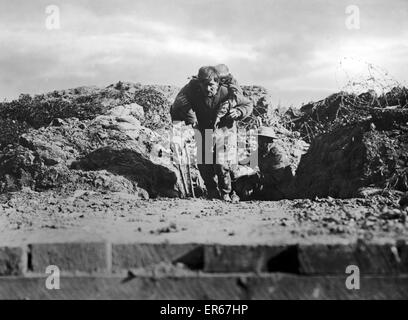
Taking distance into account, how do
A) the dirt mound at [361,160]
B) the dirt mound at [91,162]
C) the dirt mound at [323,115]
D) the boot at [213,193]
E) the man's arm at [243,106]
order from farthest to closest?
1. the dirt mound at [323,115]
2. the man's arm at [243,106]
3. the boot at [213,193]
4. the dirt mound at [91,162]
5. the dirt mound at [361,160]

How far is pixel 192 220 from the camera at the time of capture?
14.1 feet

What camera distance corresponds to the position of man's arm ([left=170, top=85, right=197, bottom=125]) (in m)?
7.71

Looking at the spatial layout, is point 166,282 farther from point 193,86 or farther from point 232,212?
point 193,86

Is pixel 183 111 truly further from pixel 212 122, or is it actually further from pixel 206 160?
pixel 206 160

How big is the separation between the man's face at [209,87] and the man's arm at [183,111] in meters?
0.28

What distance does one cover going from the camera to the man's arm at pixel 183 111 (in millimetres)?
7711

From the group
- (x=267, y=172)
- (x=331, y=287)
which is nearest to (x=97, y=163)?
(x=267, y=172)

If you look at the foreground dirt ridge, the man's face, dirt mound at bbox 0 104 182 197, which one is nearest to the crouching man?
the man's face

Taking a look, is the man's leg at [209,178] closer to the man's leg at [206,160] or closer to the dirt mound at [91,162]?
the man's leg at [206,160]

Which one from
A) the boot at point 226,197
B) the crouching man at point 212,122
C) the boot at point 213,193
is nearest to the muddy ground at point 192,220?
the boot at point 226,197

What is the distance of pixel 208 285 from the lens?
3.09 m

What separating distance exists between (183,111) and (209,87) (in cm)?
48

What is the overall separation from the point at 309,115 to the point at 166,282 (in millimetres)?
7831

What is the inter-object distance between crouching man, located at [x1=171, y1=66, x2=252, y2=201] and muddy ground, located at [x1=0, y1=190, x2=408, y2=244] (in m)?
1.73
